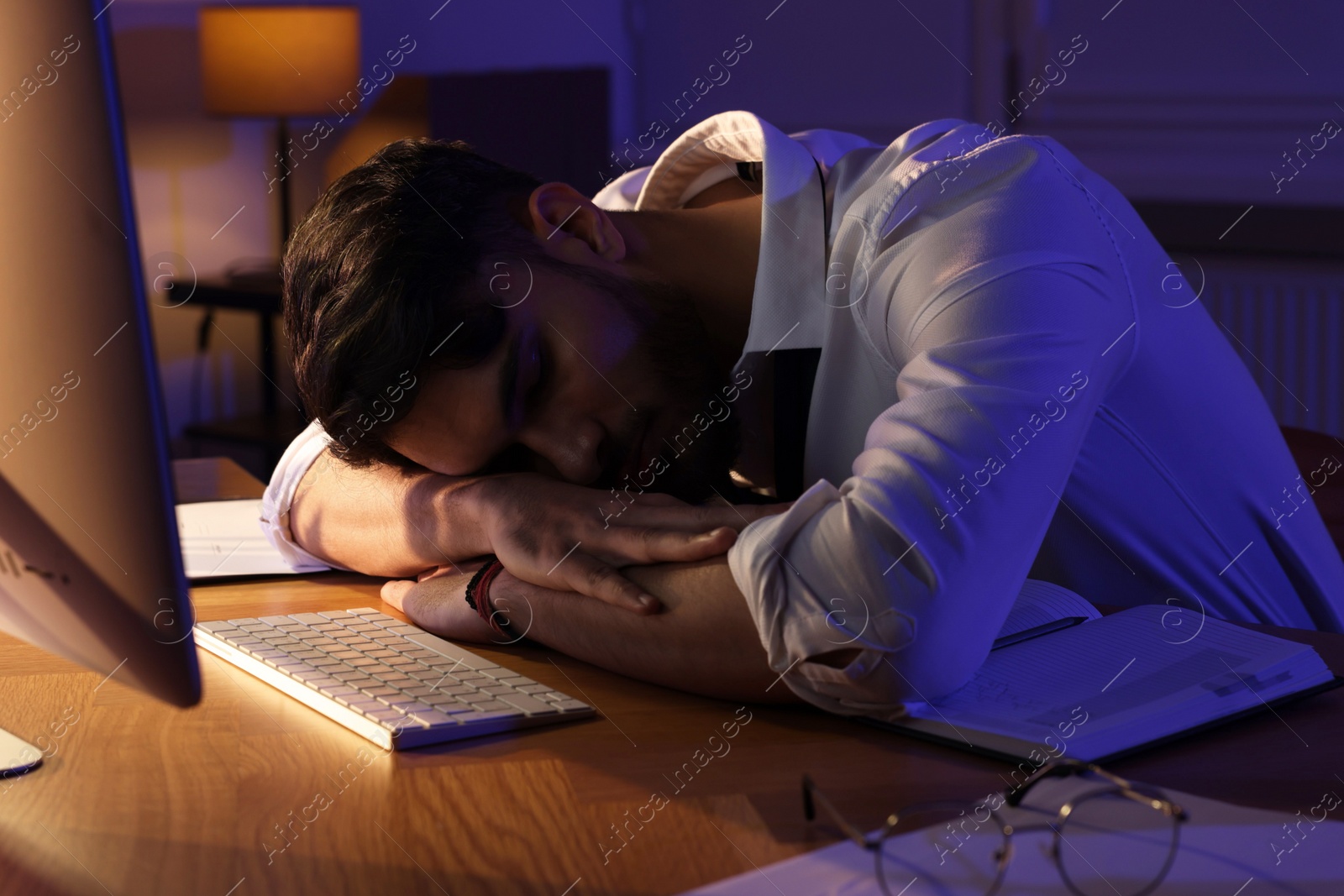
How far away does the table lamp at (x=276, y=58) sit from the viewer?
3.67 meters

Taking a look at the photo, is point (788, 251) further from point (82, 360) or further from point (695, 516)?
point (82, 360)

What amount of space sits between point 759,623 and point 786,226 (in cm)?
54

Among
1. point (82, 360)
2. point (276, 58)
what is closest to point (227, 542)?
point (82, 360)

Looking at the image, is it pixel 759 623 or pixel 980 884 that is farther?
pixel 759 623

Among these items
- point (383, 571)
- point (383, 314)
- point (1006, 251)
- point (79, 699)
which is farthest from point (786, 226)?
point (79, 699)

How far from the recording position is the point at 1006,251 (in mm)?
1022

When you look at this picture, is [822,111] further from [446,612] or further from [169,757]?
[169,757]

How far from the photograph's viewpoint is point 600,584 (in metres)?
0.98

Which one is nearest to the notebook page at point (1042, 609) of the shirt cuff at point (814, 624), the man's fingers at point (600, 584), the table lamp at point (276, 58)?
the shirt cuff at point (814, 624)

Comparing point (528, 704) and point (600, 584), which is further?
point (600, 584)

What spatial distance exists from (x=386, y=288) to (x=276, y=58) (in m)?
2.93

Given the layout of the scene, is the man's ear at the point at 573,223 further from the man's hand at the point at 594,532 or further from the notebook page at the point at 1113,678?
the notebook page at the point at 1113,678

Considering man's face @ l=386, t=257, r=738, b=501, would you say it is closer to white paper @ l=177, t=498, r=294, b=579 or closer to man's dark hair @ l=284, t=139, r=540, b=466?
man's dark hair @ l=284, t=139, r=540, b=466

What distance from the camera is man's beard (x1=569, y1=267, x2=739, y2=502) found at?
3.92 feet
